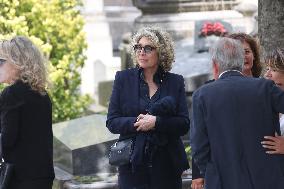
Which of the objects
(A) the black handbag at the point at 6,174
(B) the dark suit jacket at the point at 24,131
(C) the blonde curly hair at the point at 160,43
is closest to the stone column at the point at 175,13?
(C) the blonde curly hair at the point at 160,43

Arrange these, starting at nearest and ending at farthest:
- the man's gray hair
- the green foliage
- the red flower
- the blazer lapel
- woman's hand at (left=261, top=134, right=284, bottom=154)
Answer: woman's hand at (left=261, top=134, right=284, bottom=154) < the man's gray hair < the blazer lapel < the green foliage < the red flower

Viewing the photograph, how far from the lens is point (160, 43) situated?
20.0 feet

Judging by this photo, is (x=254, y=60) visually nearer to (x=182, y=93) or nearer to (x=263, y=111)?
(x=182, y=93)

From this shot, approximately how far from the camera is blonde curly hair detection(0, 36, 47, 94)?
5.79 m

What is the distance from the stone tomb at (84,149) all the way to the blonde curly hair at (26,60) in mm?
2365

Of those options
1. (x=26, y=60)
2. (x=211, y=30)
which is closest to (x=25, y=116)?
(x=26, y=60)

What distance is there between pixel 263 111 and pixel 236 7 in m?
9.69

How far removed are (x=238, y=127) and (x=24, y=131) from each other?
1530mm

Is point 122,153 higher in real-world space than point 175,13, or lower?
higher

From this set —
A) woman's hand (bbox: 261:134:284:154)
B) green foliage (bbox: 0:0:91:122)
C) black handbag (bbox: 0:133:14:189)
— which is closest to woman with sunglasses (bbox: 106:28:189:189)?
black handbag (bbox: 0:133:14:189)

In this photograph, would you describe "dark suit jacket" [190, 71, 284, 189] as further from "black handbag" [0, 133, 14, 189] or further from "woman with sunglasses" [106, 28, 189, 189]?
"black handbag" [0, 133, 14, 189]

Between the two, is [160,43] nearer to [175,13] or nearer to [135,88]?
[135,88]

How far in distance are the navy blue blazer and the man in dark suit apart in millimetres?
813

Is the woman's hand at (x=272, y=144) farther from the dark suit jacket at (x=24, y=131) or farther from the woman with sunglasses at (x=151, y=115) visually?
the dark suit jacket at (x=24, y=131)
